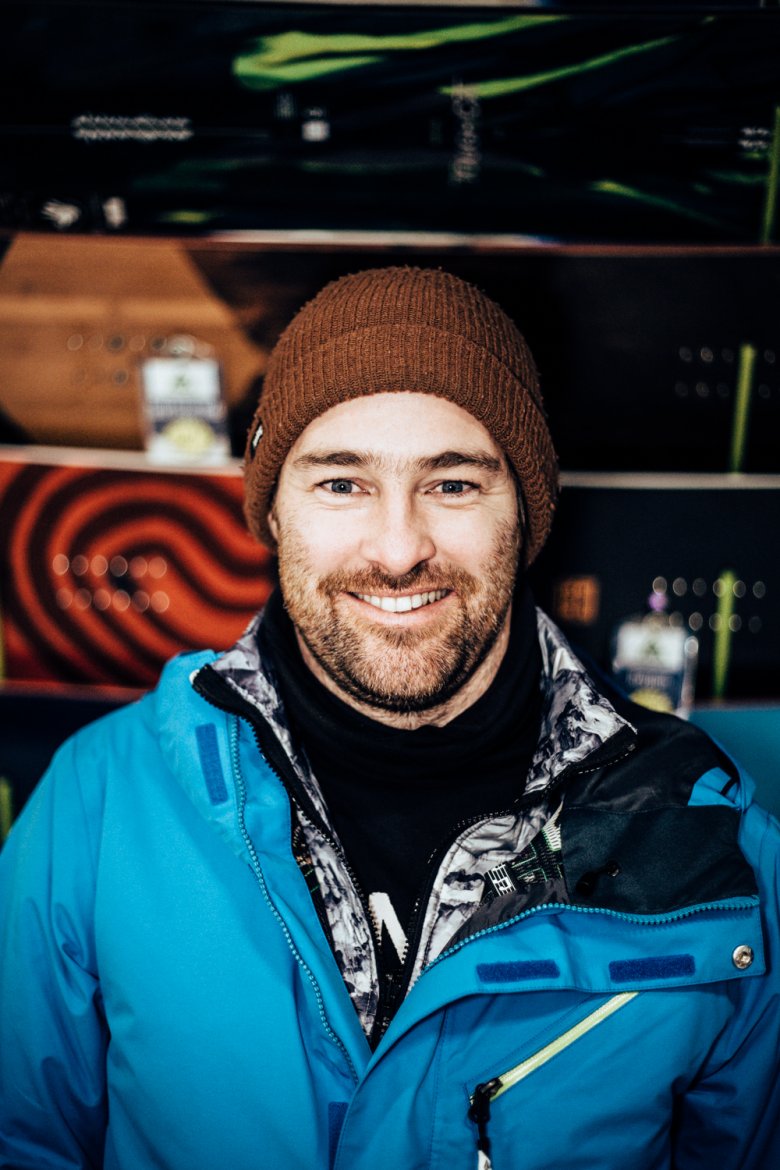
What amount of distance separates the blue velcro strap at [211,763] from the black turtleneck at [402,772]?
171mm

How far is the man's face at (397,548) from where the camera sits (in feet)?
4.61

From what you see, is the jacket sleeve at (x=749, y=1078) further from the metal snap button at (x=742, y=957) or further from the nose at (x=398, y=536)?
the nose at (x=398, y=536)

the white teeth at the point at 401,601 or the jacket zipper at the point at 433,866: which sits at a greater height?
the white teeth at the point at 401,601

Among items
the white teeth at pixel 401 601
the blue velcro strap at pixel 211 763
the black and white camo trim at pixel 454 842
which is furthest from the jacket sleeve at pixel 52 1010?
the white teeth at pixel 401 601

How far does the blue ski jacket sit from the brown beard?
14cm

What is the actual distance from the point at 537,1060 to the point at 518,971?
0.14 m

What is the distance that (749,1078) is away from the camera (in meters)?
1.28

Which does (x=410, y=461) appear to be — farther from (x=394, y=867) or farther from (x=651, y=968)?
(x=651, y=968)

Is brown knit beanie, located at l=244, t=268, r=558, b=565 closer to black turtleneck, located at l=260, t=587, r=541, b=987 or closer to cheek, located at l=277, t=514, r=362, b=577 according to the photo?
cheek, located at l=277, t=514, r=362, b=577

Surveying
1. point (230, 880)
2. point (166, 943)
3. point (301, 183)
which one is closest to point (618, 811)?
point (230, 880)

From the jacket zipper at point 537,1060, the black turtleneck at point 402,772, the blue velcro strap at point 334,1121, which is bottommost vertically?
the blue velcro strap at point 334,1121

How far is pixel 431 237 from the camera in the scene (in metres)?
1.87

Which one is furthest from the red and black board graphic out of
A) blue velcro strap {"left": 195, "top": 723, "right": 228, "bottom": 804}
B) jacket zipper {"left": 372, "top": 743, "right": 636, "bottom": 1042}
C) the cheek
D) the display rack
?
jacket zipper {"left": 372, "top": 743, "right": 636, "bottom": 1042}

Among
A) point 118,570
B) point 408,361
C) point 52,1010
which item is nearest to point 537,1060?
point 52,1010
